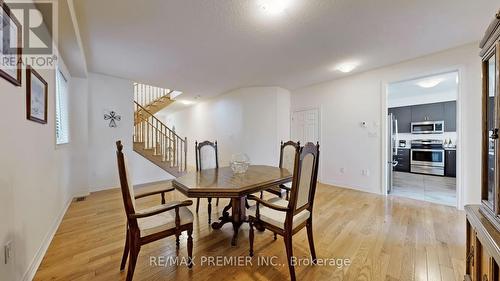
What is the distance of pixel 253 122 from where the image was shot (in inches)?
209

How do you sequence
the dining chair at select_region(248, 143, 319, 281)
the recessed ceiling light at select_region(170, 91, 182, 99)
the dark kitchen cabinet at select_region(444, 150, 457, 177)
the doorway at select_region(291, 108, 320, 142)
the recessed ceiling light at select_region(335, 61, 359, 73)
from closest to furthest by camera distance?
the dining chair at select_region(248, 143, 319, 281) → the recessed ceiling light at select_region(335, 61, 359, 73) → the doorway at select_region(291, 108, 320, 142) → the dark kitchen cabinet at select_region(444, 150, 457, 177) → the recessed ceiling light at select_region(170, 91, 182, 99)

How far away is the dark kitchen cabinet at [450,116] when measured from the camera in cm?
559

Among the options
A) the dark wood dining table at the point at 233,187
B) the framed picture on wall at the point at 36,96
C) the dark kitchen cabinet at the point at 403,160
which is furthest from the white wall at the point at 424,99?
the framed picture on wall at the point at 36,96

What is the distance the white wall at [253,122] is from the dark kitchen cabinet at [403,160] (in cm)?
404

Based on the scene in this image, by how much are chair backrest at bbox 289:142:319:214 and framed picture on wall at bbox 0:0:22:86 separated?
6.82ft

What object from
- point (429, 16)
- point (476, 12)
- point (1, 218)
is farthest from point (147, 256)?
point (476, 12)

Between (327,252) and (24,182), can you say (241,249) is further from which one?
(24,182)

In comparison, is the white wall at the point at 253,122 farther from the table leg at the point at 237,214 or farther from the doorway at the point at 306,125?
the table leg at the point at 237,214

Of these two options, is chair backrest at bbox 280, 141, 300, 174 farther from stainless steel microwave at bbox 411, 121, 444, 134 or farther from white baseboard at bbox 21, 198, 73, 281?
stainless steel microwave at bbox 411, 121, 444, 134

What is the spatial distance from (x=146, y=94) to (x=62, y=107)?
152 inches

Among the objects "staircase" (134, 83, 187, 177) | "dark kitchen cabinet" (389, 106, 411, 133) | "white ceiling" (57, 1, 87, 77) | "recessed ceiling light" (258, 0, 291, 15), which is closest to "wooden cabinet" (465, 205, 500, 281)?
"recessed ceiling light" (258, 0, 291, 15)

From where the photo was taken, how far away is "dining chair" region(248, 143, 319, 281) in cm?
153

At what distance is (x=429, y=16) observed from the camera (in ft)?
7.49

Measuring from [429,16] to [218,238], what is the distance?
137 inches
